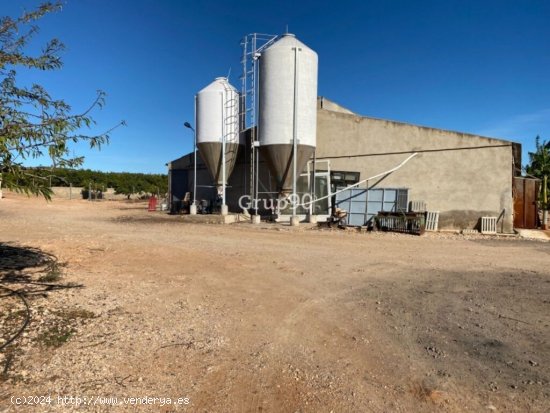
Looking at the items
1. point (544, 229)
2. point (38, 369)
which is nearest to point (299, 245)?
point (38, 369)

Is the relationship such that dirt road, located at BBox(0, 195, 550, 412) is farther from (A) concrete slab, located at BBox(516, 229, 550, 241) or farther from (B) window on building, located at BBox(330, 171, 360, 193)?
(B) window on building, located at BBox(330, 171, 360, 193)

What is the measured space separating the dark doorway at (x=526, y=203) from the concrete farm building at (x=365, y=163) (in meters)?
0.05

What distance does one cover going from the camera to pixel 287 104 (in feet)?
62.0

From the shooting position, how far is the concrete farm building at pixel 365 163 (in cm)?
1731

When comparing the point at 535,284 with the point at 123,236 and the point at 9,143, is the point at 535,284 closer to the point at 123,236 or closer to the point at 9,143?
the point at 9,143

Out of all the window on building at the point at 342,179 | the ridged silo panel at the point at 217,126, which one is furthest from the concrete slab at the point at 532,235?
the ridged silo panel at the point at 217,126

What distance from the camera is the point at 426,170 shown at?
18344mm

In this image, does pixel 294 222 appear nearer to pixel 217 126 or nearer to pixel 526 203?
pixel 217 126

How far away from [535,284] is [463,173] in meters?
10.9

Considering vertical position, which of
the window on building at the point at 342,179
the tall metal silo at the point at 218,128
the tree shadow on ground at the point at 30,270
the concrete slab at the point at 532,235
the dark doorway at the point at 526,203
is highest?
the tall metal silo at the point at 218,128

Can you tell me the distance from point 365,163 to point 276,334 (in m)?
15.9

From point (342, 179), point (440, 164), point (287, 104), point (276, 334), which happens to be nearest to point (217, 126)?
point (287, 104)

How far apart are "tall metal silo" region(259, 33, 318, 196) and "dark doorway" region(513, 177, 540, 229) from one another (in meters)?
9.19

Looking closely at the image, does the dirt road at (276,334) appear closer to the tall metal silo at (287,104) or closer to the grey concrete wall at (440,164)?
the grey concrete wall at (440,164)
